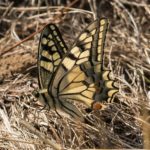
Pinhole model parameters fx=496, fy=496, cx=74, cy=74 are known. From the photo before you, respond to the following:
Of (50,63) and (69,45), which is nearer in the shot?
(50,63)

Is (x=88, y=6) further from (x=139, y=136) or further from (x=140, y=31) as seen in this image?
(x=139, y=136)

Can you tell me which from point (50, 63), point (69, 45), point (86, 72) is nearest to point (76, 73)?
point (86, 72)

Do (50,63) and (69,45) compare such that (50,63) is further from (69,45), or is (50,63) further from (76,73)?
(69,45)

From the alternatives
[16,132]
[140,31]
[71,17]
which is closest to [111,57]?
[140,31]

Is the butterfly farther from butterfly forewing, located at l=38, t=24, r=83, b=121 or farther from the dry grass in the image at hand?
the dry grass

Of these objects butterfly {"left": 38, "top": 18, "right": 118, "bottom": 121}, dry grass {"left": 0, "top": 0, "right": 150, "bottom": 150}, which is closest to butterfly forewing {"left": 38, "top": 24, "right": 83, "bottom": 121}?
butterfly {"left": 38, "top": 18, "right": 118, "bottom": 121}
